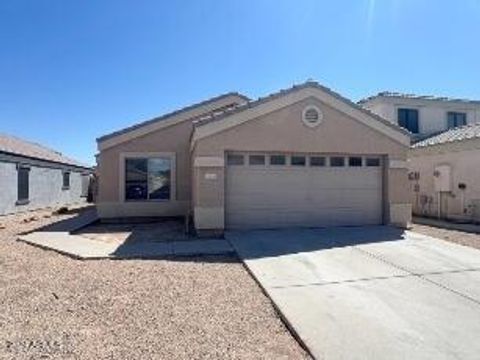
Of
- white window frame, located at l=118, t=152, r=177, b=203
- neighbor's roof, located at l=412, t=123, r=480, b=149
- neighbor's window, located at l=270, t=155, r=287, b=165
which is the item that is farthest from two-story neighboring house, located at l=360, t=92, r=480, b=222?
white window frame, located at l=118, t=152, r=177, b=203

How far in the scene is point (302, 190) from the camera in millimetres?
12570

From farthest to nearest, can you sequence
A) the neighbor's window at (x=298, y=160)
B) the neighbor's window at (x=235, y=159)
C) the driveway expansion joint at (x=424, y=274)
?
the neighbor's window at (x=298, y=160)
the neighbor's window at (x=235, y=159)
the driveway expansion joint at (x=424, y=274)

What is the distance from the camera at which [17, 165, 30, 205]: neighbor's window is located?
20.1 m

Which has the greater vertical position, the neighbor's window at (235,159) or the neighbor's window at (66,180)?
the neighbor's window at (235,159)

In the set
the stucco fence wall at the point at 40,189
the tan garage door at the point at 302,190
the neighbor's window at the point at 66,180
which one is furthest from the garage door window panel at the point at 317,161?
the neighbor's window at the point at 66,180

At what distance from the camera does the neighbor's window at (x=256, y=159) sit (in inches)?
484

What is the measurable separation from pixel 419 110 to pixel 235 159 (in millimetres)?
13746

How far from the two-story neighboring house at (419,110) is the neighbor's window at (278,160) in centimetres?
1046

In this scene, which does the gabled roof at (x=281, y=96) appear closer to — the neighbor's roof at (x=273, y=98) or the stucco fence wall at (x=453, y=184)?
the neighbor's roof at (x=273, y=98)

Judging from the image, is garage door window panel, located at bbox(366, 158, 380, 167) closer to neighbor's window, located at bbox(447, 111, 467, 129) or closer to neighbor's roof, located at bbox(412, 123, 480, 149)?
neighbor's roof, located at bbox(412, 123, 480, 149)

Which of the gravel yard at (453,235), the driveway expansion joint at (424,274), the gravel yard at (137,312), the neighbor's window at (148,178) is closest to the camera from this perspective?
the gravel yard at (137,312)

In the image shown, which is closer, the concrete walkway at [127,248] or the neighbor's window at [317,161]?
the concrete walkway at [127,248]

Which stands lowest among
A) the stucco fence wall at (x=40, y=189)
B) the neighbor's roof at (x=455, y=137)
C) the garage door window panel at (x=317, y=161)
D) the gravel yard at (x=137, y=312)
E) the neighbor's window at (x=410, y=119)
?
the gravel yard at (x=137, y=312)

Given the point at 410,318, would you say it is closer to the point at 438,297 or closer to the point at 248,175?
the point at 438,297
